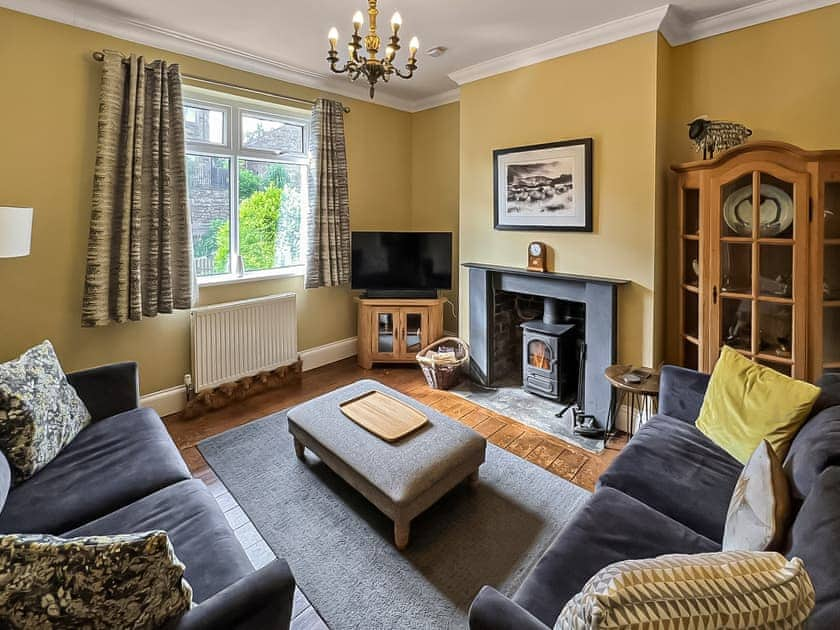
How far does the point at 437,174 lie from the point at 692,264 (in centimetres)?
293

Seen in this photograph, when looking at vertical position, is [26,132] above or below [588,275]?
above

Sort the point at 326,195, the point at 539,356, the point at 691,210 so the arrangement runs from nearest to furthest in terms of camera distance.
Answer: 1. the point at 691,210
2. the point at 539,356
3. the point at 326,195

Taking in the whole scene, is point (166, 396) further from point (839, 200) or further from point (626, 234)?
point (839, 200)

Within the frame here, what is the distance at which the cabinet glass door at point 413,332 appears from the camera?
456 cm

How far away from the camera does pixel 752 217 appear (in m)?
2.60

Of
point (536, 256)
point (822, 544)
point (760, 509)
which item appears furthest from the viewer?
point (536, 256)

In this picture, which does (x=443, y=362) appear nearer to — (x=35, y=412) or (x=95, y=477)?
(x=95, y=477)

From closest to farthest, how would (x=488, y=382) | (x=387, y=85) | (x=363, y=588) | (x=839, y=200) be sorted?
(x=363, y=588)
(x=839, y=200)
(x=488, y=382)
(x=387, y=85)

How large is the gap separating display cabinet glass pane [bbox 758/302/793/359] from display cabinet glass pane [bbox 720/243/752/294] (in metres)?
0.15

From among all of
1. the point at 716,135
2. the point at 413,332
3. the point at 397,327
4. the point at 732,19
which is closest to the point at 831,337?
the point at 716,135

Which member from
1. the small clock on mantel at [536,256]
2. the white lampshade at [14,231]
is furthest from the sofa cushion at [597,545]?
the white lampshade at [14,231]

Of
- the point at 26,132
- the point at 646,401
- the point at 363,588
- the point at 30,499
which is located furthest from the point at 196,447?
the point at 646,401

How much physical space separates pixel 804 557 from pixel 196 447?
3.16 metres

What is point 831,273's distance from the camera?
2.46 m
